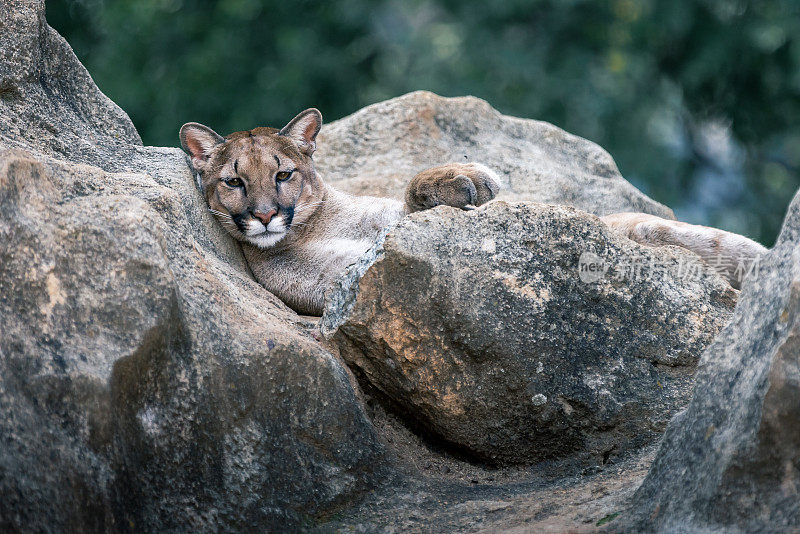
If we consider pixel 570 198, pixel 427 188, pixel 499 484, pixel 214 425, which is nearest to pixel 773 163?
pixel 570 198

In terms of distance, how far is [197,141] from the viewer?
16.9 ft

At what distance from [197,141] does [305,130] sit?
69cm

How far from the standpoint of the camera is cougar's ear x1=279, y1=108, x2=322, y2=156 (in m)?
5.37

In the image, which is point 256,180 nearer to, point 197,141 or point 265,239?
point 265,239

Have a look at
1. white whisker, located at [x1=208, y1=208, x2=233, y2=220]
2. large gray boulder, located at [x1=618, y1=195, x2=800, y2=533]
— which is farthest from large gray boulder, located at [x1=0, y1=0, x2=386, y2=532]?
large gray boulder, located at [x1=618, y1=195, x2=800, y2=533]

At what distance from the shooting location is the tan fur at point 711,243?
4.74 metres

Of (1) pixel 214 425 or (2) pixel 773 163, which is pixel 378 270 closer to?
(1) pixel 214 425

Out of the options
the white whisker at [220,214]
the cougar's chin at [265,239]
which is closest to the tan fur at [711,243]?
the cougar's chin at [265,239]

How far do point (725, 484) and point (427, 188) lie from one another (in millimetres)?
2504

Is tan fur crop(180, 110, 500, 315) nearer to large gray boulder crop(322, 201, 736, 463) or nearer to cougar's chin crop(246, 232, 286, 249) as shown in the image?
cougar's chin crop(246, 232, 286, 249)

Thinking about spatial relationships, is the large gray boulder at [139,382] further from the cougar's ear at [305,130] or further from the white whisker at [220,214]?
the cougar's ear at [305,130]

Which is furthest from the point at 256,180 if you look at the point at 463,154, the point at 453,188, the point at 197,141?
the point at 463,154

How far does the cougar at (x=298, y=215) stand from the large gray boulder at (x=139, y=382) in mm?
1162

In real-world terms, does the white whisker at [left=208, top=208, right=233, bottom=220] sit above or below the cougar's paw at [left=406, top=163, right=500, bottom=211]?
below
